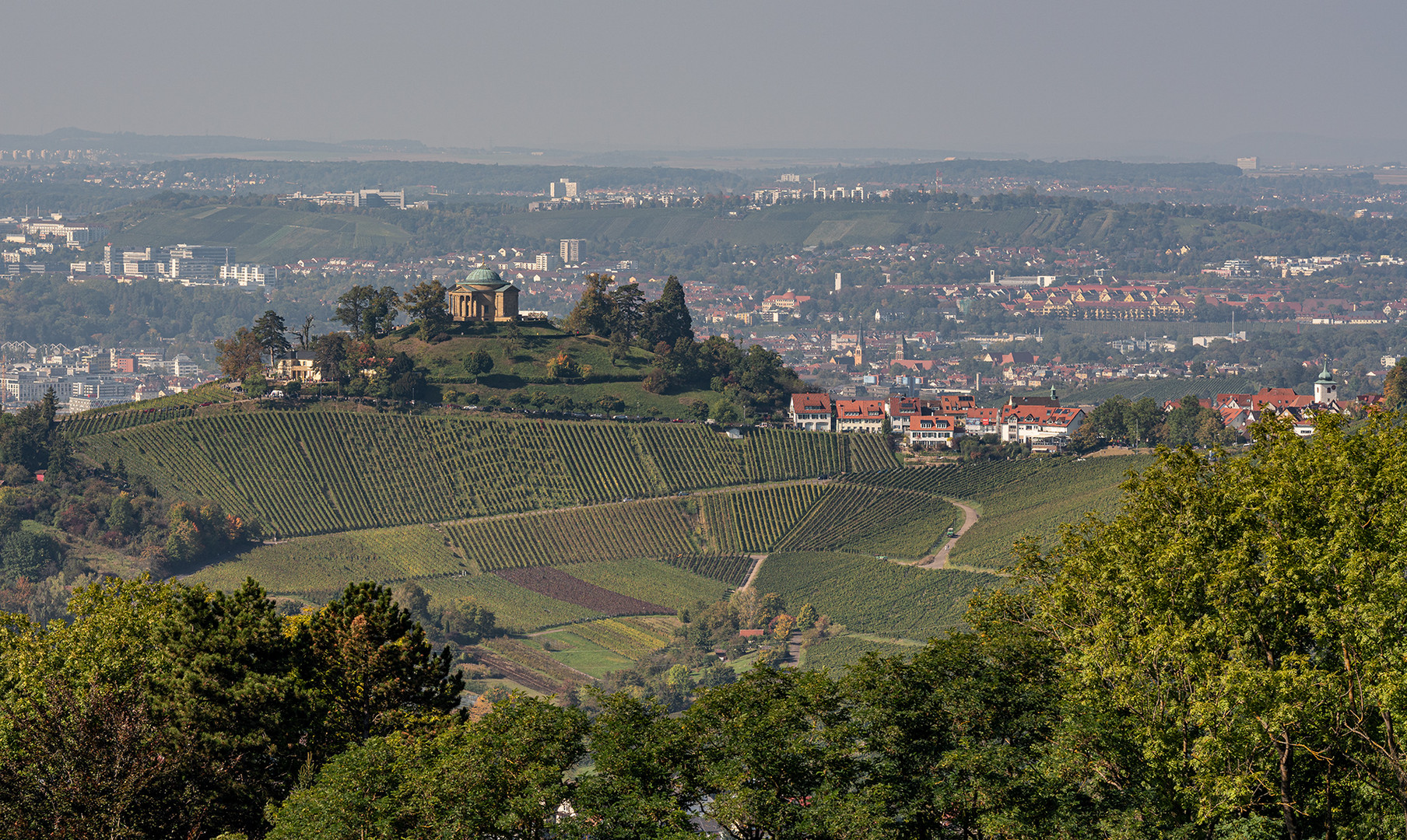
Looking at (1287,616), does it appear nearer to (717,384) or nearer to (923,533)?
(923,533)

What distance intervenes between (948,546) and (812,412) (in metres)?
32.6

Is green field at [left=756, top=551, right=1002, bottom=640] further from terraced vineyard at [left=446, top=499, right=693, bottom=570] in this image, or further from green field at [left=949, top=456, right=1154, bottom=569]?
terraced vineyard at [left=446, top=499, right=693, bottom=570]

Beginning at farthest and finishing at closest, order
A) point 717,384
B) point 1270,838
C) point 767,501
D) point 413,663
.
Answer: point 717,384 → point 767,501 → point 413,663 → point 1270,838

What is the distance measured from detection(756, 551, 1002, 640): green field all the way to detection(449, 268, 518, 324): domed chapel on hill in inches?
1727

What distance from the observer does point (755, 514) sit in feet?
338

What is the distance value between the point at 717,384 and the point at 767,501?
75.3 feet

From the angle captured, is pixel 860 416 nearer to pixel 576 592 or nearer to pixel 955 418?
pixel 955 418

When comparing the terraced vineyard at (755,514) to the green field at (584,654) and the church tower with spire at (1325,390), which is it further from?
the church tower with spire at (1325,390)

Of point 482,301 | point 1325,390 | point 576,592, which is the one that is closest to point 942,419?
point 1325,390

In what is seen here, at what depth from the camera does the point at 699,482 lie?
108 meters

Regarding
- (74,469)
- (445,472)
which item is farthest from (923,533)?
(74,469)

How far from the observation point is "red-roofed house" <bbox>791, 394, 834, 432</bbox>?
410 ft

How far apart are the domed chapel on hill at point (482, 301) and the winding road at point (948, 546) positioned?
45.4 meters

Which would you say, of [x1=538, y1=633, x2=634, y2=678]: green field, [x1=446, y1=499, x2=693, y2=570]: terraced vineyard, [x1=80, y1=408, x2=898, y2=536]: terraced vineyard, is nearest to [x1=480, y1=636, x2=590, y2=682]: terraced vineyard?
[x1=538, y1=633, x2=634, y2=678]: green field
